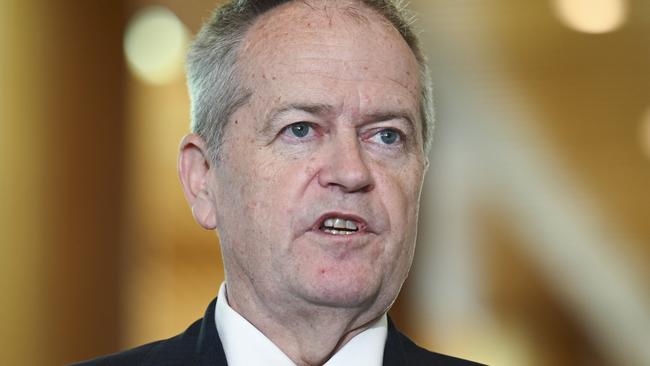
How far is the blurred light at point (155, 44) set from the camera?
3699 mm

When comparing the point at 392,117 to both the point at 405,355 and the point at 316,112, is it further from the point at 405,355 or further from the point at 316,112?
the point at 405,355

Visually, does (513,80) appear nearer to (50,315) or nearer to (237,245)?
(50,315)

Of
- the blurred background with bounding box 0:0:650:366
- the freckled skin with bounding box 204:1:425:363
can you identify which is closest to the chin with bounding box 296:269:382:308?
the freckled skin with bounding box 204:1:425:363

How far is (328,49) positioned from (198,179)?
364 millimetres

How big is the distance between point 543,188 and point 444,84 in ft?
1.76

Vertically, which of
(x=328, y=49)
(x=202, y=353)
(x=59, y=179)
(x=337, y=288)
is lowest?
(x=59, y=179)

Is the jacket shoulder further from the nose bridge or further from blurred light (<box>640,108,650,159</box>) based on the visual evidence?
blurred light (<box>640,108,650,159</box>)

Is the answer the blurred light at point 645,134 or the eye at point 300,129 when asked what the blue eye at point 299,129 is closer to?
the eye at point 300,129

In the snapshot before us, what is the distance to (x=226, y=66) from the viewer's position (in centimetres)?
176

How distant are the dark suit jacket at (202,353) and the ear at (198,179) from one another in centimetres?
16

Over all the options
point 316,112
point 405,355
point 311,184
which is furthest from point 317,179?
point 405,355

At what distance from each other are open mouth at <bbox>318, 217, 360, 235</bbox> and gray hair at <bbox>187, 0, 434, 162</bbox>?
27cm

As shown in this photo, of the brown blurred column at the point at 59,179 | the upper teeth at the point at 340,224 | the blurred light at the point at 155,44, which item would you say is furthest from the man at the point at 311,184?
the blurred light at the point at 155,44

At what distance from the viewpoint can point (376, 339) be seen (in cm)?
168
